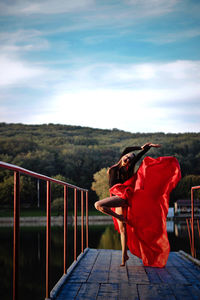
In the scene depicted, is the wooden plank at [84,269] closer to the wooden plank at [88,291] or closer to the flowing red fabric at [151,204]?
the wooden plank at [88,291]

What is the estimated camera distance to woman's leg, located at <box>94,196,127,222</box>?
3.86 meters

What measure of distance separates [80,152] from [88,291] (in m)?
62.1

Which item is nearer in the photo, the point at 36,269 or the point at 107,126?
the point at 36,269

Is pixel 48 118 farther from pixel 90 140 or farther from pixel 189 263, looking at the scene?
pixel 189 263

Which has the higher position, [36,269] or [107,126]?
[107,126]

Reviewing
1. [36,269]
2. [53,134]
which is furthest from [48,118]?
[36,269]

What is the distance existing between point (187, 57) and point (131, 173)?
45.9m

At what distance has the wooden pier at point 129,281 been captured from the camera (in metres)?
2.87

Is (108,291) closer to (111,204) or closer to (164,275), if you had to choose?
(164,275)

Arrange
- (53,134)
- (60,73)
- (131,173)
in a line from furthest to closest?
(53,134)
(60,73)
(131,173)

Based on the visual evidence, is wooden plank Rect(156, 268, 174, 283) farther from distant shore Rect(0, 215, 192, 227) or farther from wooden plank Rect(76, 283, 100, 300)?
distant shore Rect(0, 215, 192, 227)

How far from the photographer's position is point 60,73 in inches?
2810

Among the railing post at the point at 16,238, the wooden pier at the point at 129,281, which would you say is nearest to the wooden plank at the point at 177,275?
the wooden pier at the point at 129,281

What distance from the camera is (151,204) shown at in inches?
153
